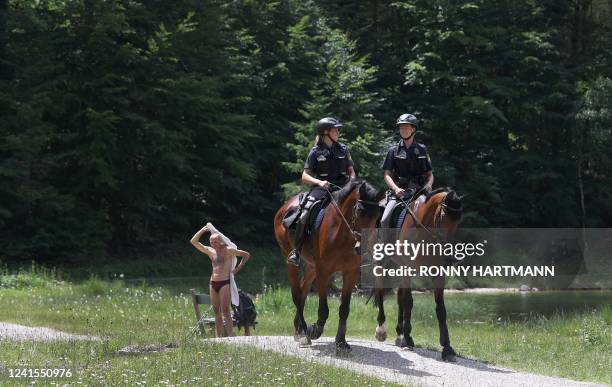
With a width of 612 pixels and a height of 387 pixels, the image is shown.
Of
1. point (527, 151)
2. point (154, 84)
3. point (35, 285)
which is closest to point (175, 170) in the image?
point (154, 84)

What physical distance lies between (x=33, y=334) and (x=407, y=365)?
6.70 metres

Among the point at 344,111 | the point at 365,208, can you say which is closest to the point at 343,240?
the point at 365,208

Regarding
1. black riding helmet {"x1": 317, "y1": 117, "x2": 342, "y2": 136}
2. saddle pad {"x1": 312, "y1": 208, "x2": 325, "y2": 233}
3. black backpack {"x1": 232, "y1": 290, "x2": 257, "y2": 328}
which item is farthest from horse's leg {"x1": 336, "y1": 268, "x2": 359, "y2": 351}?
black backpack {"x1": 232, "y1": 290, "x2": 257, "y2": 328}

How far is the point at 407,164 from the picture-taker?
49.0ft

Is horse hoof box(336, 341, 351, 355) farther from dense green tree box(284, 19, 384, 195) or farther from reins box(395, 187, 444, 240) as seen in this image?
dense green tree box(284, 19, 384, 195)

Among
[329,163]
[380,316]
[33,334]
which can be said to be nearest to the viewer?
[329,163]

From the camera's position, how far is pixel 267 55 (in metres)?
43.1

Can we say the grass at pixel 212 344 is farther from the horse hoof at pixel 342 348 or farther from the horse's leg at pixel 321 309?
the horse's leg at pixel 321 309

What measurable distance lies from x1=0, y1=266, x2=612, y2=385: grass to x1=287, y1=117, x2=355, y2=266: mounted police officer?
2.40 m

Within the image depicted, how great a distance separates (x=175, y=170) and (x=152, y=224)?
3814 millimetres

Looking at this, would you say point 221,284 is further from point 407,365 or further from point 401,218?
point 407,365

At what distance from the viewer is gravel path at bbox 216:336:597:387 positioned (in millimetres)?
11914

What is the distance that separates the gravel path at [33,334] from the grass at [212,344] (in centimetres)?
39

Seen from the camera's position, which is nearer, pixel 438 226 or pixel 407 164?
pixel 438 226
